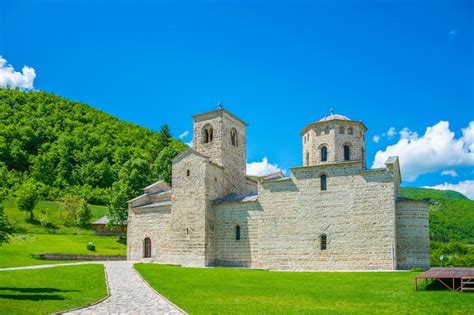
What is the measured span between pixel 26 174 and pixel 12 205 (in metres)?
17.3

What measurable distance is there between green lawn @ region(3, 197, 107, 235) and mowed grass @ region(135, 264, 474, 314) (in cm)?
3334

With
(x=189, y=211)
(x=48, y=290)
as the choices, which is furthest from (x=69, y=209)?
(x=48, y=290)

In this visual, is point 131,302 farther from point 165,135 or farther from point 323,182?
point 165,135

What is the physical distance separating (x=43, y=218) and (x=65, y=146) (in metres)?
34.8

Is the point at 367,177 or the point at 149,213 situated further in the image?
the point at 149,213

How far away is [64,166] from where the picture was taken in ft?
249

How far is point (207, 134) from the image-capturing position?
3203cm

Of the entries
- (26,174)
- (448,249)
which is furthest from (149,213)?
(26,174)

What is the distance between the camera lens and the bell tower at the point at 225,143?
31031 mm

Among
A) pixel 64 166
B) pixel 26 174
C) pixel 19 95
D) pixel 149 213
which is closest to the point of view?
pixel 149 213

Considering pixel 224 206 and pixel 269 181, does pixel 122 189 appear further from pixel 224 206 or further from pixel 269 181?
pixel 269 181

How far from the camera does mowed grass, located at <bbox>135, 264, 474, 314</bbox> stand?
11.0m

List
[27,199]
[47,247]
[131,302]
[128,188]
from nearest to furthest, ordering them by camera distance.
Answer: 1. [131,302]
2. [47,247]
3. [128,188]
4. [27,199]

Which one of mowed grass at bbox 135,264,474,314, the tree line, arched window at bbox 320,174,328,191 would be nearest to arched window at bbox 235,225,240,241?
arched window at bbox 320,174,328,191
